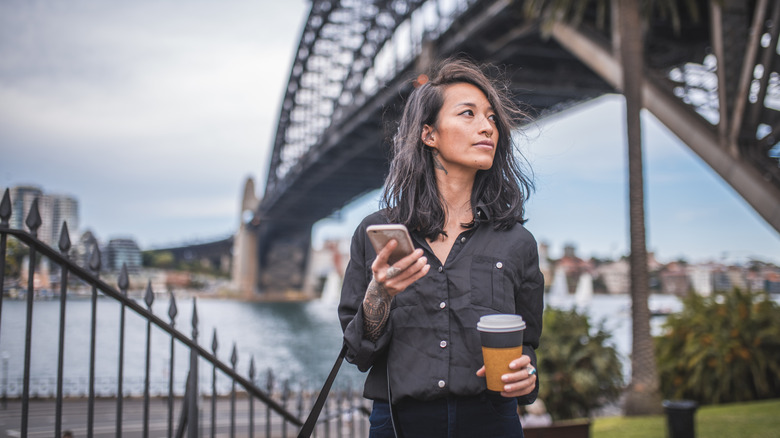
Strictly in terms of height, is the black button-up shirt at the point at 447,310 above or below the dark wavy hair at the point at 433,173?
below

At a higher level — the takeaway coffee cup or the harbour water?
the takeaway coffee cup

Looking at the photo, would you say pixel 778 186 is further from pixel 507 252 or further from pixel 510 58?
pixel 510 58

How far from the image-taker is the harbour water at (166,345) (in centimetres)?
1914

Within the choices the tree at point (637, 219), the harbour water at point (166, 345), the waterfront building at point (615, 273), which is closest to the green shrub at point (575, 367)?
the harbour water at point (166, 345)

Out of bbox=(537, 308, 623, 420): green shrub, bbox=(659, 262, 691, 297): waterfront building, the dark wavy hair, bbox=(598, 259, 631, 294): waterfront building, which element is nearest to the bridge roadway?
bbox=(537, 308, 623, 420): green shrub

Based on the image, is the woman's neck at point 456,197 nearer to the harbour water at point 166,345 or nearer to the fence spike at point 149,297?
the fence spike at point 149,297

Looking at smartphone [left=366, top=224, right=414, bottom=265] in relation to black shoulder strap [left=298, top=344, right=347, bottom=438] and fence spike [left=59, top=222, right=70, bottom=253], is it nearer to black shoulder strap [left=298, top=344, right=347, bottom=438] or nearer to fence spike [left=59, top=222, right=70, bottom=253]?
black shoulder strap [left=298, top=344, right=347, bottom=438]

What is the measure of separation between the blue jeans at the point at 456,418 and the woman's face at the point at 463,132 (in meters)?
0.70

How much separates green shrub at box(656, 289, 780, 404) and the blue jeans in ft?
37.1

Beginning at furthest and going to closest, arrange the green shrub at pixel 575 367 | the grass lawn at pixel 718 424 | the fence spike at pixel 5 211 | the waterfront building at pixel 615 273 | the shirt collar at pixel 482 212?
1. the waterfront building at pixel 615 273
2. the green shrub at pixel 575 367
3. the grass lawn at pixel 718 424
4. the fence spike at pixel 5 211
5. the shirt collar at pixel 482 212

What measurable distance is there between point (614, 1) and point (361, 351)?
1132cm

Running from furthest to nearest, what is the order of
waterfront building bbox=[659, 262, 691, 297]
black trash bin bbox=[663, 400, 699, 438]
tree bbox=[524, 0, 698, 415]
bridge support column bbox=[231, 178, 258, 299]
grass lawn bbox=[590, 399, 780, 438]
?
bridge support column bbox=[231, 178, 258, 299], waterfront building bbox=[659, 262, 691, 297], tree bbox=[524, 0, 698, 415], grass lawn bbox=[590, 399, 780, 438], black trash bin bbox=[663, 400, 699, 438]

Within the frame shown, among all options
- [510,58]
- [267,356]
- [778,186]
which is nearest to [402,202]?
[778,186]

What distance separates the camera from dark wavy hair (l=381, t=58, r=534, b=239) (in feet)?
5.76
